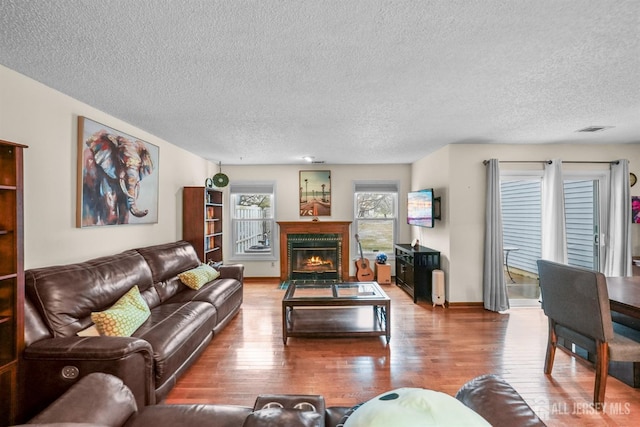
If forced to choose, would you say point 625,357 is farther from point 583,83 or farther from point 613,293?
point 583,83

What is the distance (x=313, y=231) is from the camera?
233 inches

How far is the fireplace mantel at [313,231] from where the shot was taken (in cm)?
591

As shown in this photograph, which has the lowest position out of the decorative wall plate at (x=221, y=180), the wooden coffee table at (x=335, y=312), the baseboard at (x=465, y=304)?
the baseboard at (x=465, y=304)

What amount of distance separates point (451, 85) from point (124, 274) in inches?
132

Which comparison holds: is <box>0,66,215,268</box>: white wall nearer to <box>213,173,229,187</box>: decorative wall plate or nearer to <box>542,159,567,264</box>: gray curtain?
<box>213,173,229,187</box>: decorative wall plate

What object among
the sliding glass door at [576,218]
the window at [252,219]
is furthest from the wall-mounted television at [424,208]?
the window at [252,219]

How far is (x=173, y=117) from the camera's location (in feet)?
10.2

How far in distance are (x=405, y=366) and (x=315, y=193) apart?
4057mm

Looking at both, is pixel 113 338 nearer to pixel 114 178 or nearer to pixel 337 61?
pixel 114 178

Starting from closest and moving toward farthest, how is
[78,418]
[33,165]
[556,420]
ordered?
[78,418], [556,420], [33,165]

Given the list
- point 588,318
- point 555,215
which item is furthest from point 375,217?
point 588,318

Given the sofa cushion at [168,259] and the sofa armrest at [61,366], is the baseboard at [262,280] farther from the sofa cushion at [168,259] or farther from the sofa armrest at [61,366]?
the sofa armrest at [61,366]

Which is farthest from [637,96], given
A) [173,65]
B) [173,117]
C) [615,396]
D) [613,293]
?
[173,117]

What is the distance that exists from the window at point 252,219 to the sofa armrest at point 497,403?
5203 mm
